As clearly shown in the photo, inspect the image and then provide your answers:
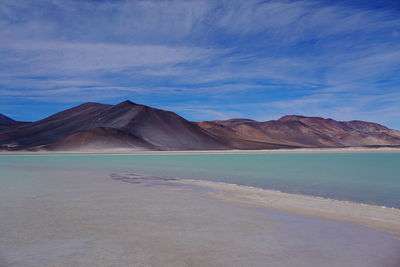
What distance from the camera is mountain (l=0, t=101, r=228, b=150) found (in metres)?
103

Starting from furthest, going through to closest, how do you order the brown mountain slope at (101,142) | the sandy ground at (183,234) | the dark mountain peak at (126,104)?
the dark mountain peak at (126,104) < the brown mountain slope at (101,142) < the sandy ground at (183,234)

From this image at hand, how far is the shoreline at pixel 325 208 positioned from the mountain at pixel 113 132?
9126 cm

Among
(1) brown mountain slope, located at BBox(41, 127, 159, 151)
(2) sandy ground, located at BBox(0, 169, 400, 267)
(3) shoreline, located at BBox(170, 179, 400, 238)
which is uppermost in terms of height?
(1) brown mountain slope, located at BBox(41, 127, 159, 151)

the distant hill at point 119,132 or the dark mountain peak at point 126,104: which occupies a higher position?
the dark mountain peak at point 126,104

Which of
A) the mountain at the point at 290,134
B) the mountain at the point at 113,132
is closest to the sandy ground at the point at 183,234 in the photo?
the mountain at the point at 113,132

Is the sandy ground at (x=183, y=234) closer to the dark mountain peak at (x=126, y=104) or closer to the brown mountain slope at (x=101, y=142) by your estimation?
the brown mountain slope at (x=101, y=142)

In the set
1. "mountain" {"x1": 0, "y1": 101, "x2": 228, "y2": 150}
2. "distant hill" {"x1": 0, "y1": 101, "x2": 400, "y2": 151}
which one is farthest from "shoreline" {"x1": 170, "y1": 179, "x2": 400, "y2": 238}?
"mountain" {"x1": 0, "y1": 101, "x2": 228, "y2": 150}

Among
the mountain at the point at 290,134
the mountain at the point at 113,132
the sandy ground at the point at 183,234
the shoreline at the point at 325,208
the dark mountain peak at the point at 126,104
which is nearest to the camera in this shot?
the sandy ground at the point at 183,234

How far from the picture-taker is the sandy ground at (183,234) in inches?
185

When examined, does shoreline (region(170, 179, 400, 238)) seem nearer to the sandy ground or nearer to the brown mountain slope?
the sandy ground

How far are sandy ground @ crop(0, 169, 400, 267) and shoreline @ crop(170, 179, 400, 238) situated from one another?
0.15ft

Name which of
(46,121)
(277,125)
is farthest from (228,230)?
(277,125)

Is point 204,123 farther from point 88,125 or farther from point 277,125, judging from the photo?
point 88,125

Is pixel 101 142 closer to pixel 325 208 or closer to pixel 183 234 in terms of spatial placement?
pixel 325 208
